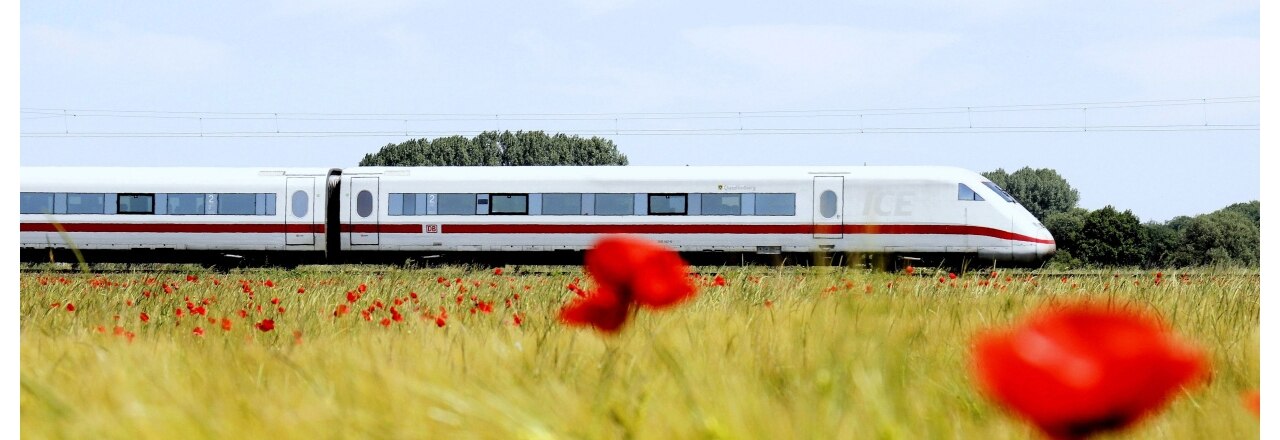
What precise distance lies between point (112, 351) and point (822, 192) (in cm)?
1566

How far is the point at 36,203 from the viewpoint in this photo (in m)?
19.1

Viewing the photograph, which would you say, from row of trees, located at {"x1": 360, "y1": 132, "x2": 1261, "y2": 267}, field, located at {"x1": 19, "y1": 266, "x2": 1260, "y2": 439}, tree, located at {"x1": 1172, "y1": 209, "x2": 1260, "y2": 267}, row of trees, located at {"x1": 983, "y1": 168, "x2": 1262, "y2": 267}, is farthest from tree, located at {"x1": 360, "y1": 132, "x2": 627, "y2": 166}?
field, located at {"x1": 19, "y1": 266, "x2": 1260, "y2": 439}

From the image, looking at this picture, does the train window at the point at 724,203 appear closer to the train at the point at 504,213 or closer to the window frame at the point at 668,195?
the train at the point at 504,213

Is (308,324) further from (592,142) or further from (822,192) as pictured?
(592,142)

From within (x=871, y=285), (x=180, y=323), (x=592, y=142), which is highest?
(x=592, y=142)

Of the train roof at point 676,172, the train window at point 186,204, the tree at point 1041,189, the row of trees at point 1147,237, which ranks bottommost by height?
the row of trees at point 1147,237

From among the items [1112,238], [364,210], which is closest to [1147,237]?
[1112,238]

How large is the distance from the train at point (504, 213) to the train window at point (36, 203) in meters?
0.03

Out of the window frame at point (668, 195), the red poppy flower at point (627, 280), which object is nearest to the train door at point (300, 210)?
the window frame at point (668, 195)

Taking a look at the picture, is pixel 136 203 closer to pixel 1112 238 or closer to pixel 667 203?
pixel 667 203

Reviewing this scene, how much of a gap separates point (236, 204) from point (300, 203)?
1.27 metres

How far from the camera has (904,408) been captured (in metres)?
1.74

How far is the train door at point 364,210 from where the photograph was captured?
18516 mm

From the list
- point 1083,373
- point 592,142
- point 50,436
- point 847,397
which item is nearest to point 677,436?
point 847,397
